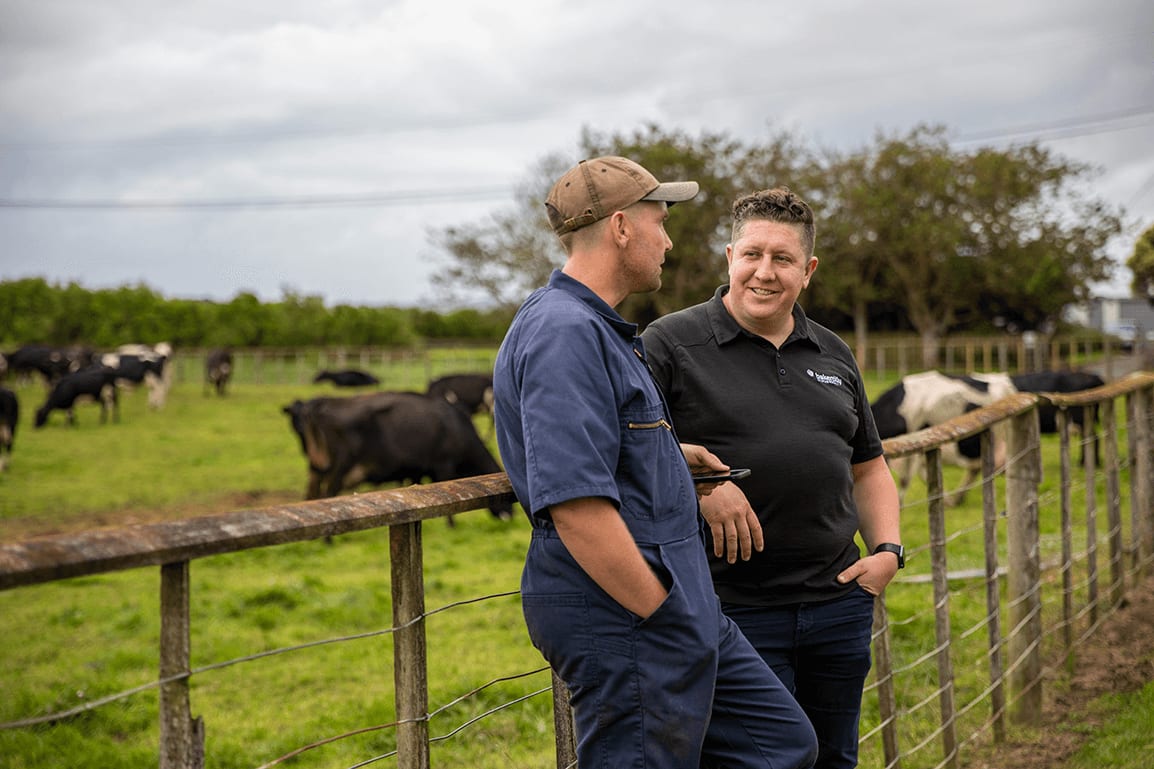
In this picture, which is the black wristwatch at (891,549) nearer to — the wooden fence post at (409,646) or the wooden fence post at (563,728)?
the wooden fence post at (563,728)

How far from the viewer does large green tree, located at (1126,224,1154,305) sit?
29312 mm

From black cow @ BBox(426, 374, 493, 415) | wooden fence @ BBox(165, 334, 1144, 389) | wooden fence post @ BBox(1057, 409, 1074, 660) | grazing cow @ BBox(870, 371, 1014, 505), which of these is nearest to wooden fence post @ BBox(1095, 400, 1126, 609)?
wooden fence post @ BBox(1057, 409, 1074, 660)

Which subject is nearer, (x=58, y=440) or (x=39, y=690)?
(x=39, y=690)

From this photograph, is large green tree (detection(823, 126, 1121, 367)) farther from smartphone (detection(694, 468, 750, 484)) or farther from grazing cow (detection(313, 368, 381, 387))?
smartphone (detection(694, 468, 750, 484))

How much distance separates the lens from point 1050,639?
18.2 feet

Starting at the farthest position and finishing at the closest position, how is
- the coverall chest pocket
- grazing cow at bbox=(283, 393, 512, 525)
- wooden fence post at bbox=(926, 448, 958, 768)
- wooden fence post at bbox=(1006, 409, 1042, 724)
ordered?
grazing cow at bbox=(283, 393, 512, 525)
wooden fence post at bbox=(1006, 409, 1042, 724)
wooden fence post at bbox=(926, 448, 958, 768)
the coverall chest pocket

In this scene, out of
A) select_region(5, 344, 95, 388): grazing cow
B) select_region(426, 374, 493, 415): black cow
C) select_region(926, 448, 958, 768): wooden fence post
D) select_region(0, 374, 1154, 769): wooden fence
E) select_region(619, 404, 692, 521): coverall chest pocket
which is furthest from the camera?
select_region(5, 344, 95, 388): grazing cow

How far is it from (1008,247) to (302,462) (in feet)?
101

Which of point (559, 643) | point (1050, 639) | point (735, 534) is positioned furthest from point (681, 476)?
point (1050, 639)

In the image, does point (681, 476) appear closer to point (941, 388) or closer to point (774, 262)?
point (774, 262)

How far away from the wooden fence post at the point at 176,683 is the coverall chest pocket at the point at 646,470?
733 mm

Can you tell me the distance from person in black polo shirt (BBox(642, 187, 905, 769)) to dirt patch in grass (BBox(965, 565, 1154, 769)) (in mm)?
1825

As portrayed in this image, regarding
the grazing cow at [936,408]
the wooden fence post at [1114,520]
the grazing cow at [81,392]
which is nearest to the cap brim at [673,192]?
the wooden fence post at [1114,520]

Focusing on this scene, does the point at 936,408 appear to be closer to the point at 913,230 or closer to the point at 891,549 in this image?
the point at 891,549
